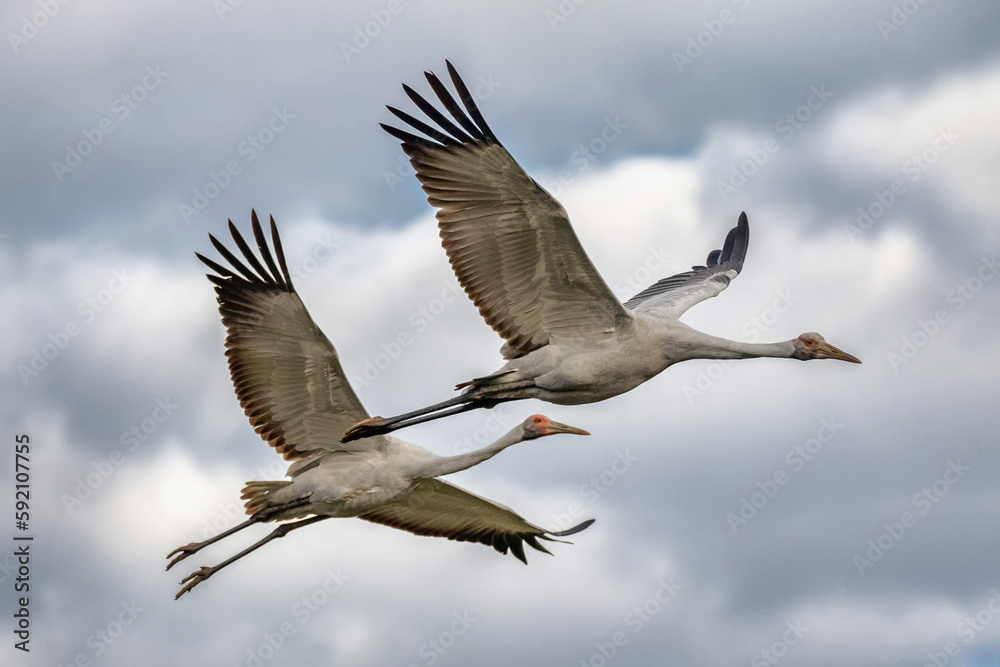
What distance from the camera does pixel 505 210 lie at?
16.7 metres

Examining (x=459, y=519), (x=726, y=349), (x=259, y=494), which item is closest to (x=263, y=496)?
(x=259, y=494)

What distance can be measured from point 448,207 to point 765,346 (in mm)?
4294

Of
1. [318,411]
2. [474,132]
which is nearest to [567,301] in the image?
[474,132]

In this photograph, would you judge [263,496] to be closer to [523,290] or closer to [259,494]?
[259,494]

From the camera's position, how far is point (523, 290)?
1728 centimetres

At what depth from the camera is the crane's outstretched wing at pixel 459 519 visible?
770 inches

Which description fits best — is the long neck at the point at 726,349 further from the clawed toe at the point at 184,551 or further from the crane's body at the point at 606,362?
the clawed toe at the point at 184,551

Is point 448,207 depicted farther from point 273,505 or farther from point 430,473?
point 273,505

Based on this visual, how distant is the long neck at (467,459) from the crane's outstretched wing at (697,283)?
2284mm

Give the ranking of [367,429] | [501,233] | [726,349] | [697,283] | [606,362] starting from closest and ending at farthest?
1. [501,233]
2. [606,362]
3. [726,349]
4. [367,429]
5. [697,283]

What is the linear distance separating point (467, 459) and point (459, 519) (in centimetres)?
203

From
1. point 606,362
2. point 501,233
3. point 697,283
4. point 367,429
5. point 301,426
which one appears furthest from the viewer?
point 697,283

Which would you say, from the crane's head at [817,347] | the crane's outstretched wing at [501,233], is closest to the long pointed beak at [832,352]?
the crane's head at [817,347]

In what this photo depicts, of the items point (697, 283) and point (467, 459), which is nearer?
point (467, 459)
